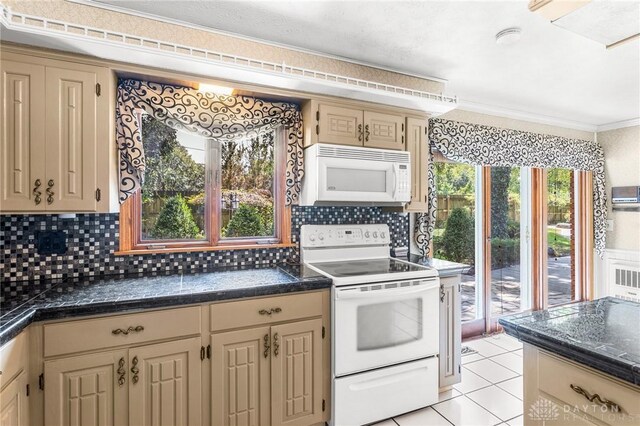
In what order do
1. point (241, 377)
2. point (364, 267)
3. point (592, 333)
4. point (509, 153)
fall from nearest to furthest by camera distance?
1. point (592, 333)
2. point (241, 377)
3. point (364, 267)
4. point (509, 153)

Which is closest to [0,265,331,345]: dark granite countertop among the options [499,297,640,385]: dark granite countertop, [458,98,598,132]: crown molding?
[499,297,640,385]: dark granite countertop

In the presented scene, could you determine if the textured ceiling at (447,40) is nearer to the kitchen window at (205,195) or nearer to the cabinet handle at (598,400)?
the kitchen window at (205,195)

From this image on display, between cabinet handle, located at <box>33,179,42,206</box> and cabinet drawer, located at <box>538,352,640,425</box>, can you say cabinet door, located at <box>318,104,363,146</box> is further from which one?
cabinet drawer, located at <box>538,352,640,425</box>

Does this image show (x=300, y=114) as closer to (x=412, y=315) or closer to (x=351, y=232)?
(x=351, y=232)

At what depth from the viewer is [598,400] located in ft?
3.12

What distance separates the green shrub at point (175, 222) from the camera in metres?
2.25

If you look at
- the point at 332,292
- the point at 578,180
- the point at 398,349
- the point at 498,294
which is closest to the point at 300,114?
the point at 332,292

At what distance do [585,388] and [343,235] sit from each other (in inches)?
69.4

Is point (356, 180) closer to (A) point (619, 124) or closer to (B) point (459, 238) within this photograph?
(B) point (459, 238)

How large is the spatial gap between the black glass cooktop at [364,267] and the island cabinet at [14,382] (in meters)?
1.49

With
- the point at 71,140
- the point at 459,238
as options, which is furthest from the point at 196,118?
the point at 459,238

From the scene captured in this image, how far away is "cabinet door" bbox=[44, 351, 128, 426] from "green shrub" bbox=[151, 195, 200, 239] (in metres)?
0.90

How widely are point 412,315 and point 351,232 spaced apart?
0.79m

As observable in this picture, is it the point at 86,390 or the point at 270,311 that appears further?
the point at 270,311
